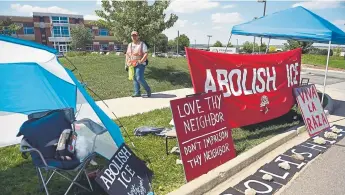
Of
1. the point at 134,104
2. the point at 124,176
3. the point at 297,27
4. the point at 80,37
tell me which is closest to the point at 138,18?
the point at 134,104

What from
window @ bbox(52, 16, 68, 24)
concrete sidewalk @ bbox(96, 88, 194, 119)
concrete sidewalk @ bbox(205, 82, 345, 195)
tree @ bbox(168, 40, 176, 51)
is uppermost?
window @ bbox(52, 16, 68, 24)

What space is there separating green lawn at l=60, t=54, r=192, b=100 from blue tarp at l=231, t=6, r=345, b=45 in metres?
3.65

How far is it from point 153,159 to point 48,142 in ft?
5.03

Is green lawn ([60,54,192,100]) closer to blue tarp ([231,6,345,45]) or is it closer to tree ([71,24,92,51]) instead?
blue tarp ([231,6,345,45])

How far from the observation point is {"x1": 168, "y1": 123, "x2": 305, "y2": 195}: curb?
10.6 feet

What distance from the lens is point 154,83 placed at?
410 inches

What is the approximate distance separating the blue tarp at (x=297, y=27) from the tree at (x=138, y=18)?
398 centimetres

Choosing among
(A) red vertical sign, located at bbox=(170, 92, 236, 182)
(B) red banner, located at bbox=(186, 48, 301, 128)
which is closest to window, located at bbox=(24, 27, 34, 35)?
(B) red banner, located at bbox=(186, 48, 301, 128)

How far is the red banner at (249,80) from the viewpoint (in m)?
4.23

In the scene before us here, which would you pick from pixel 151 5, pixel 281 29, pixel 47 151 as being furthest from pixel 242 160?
pixel 151 5

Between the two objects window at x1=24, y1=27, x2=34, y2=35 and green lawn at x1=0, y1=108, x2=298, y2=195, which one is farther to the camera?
window at x1=24, y1=27, x2=34, y2=35

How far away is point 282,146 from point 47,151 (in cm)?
395

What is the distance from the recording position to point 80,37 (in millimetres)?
53781

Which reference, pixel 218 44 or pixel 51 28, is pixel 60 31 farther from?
pixel 218 44
